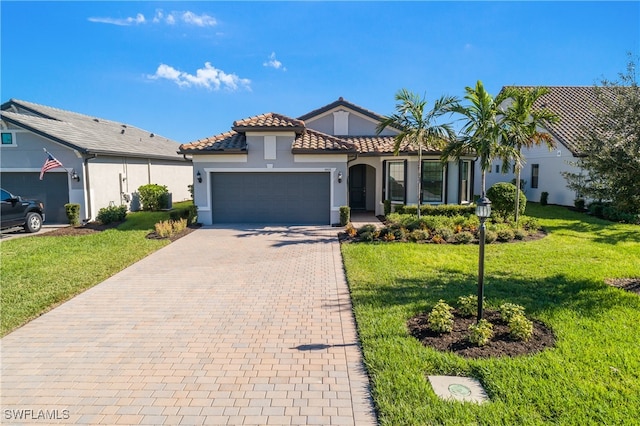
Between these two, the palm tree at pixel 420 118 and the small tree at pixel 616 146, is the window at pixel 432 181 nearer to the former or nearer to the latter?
the palm tree at pixel 420 118

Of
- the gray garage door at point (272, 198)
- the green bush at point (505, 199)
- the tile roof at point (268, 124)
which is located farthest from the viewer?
the gray garage door at point (272, 198)

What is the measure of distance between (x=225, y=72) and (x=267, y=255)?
447 inches

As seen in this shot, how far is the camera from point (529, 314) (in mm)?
5781

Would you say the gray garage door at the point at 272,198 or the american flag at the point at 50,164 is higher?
the american flag at the point at 50,164

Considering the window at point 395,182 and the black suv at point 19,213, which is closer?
the black suv at point 19,213

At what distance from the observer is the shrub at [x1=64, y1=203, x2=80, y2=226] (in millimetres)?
14867

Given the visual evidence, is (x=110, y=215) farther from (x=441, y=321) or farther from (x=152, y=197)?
(x=441, y=321)

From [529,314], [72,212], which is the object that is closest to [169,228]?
[72,212]

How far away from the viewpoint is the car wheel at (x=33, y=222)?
13859 mm

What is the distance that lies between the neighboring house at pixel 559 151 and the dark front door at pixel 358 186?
721 centimetres

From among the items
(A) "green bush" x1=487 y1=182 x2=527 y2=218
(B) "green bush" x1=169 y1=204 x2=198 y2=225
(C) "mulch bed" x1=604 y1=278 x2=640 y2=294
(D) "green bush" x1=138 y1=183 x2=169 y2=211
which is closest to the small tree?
(C) "mulch bed" x1=604 y1=278 x2=640 y2=294

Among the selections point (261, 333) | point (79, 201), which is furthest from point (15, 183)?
point (261, 333)

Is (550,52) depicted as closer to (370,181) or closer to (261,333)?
(370,181)

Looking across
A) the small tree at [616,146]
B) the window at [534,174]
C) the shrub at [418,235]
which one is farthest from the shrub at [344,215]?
the window at [534,174]
